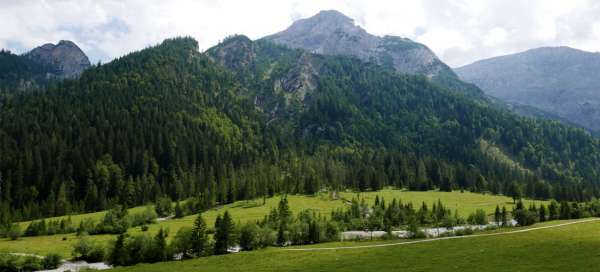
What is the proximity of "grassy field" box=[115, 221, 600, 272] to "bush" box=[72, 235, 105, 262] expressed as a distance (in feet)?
68.7

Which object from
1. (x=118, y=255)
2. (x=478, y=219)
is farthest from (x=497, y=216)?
(x=118, y=255)

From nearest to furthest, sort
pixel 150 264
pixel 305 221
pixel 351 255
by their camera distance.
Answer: pixel 351 255 < pixel 150 264 < pixel 305 221

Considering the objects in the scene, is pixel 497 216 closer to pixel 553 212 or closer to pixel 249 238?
pixel 553 212

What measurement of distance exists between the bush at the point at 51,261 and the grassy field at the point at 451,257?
2382 centimetres

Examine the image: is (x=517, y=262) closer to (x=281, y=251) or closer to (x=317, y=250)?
(x=317, y=250)

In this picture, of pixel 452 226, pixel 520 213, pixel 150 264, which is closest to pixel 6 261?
pixel 150 264

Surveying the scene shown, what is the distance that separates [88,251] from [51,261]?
30.1 ft

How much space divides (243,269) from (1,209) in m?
143

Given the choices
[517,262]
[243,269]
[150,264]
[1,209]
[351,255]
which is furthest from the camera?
[1,209]

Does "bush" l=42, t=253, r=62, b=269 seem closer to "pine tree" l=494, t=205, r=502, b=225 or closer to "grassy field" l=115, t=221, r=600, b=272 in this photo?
"grassy field" l=115, t=221, r=600, b=272

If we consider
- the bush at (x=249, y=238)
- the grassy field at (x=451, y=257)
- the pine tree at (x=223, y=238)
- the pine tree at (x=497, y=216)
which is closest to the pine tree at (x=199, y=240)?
the pine tree at (x=223, y=238)

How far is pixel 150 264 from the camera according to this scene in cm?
11119

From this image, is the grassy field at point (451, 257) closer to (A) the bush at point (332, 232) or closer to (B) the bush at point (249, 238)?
(B) the bush at point (249, 238)

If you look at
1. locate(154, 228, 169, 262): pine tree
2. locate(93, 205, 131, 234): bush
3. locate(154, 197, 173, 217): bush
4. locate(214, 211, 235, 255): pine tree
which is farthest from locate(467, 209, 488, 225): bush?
locate(93, 205, 131, 234): bush
